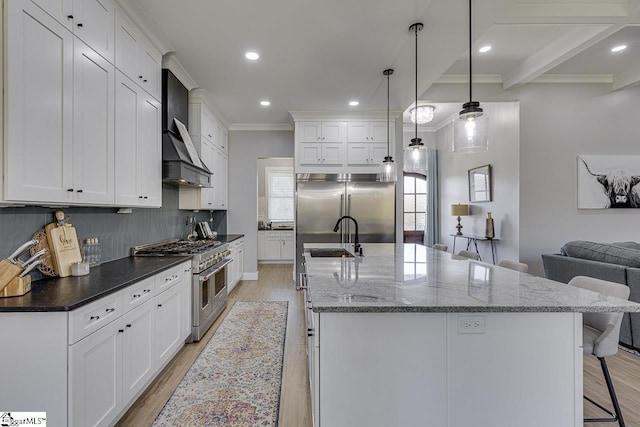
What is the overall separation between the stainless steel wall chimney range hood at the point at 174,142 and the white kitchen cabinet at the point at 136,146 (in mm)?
117

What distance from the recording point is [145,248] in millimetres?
3119

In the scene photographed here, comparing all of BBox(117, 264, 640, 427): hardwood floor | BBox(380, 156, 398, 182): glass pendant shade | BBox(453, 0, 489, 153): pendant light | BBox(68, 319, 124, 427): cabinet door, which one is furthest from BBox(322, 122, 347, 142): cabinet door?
BBox(68, 319, 124, 427): cabinet door

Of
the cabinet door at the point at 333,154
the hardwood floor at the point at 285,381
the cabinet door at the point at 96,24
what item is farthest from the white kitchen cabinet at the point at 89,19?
the cabinet door at the point at 333,154

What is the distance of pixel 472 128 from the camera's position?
200 cm

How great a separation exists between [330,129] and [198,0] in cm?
299

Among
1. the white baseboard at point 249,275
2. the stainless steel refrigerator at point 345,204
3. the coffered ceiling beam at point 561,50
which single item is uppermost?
the coffered ceiling beam at point 561,50

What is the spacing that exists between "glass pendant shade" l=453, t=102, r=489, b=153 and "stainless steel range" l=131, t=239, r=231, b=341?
99.9 inches

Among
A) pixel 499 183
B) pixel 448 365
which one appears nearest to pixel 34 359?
pixel 448 365

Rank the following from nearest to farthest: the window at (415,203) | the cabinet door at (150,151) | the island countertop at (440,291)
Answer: the island countertop at (440,291) < the cabinet door at (150,151) < the window at (415,203)

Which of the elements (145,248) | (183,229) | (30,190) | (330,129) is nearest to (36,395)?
(30,190)

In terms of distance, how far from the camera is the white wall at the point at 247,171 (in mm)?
5781

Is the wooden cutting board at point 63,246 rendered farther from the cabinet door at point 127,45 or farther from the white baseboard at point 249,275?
the white baseboard at point 249,275

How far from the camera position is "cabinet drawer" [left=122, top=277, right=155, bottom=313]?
188 centimetres

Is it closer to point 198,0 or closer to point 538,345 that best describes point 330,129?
point 198,0
